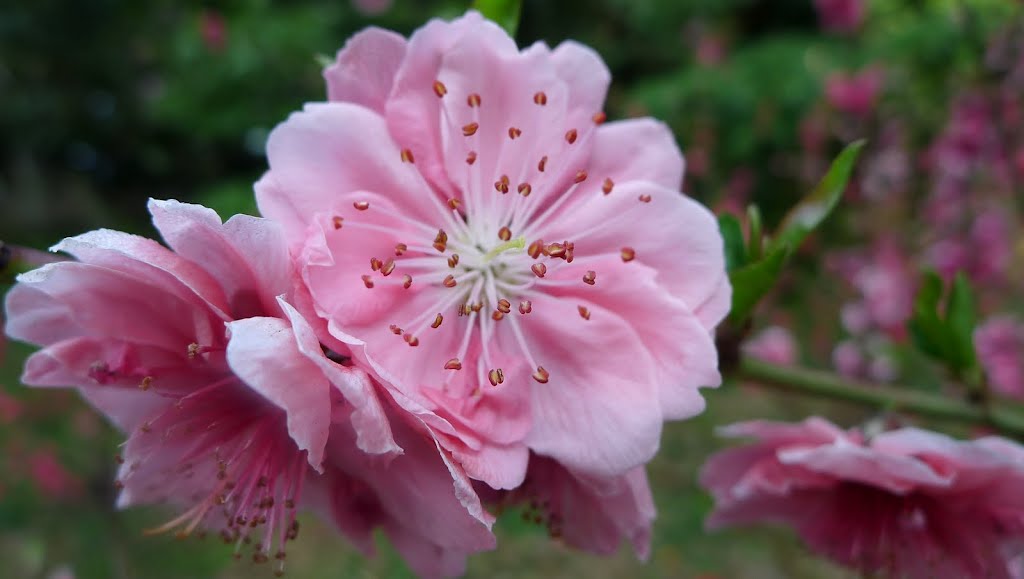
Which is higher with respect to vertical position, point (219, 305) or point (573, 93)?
point (573, 93)

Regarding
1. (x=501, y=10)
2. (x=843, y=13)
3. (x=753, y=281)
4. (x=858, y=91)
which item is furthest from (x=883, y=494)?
(x=843, y=13)

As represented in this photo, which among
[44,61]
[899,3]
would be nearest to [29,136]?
[44,61]

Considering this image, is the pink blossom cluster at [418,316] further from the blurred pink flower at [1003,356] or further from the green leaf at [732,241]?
the blurred pink flower at [1003,356]

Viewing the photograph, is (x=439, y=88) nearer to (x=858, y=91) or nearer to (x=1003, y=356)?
(x=1003, y=356)

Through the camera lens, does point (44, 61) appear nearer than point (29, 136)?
Yes

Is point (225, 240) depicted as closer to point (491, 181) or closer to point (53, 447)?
point (491, 181)
